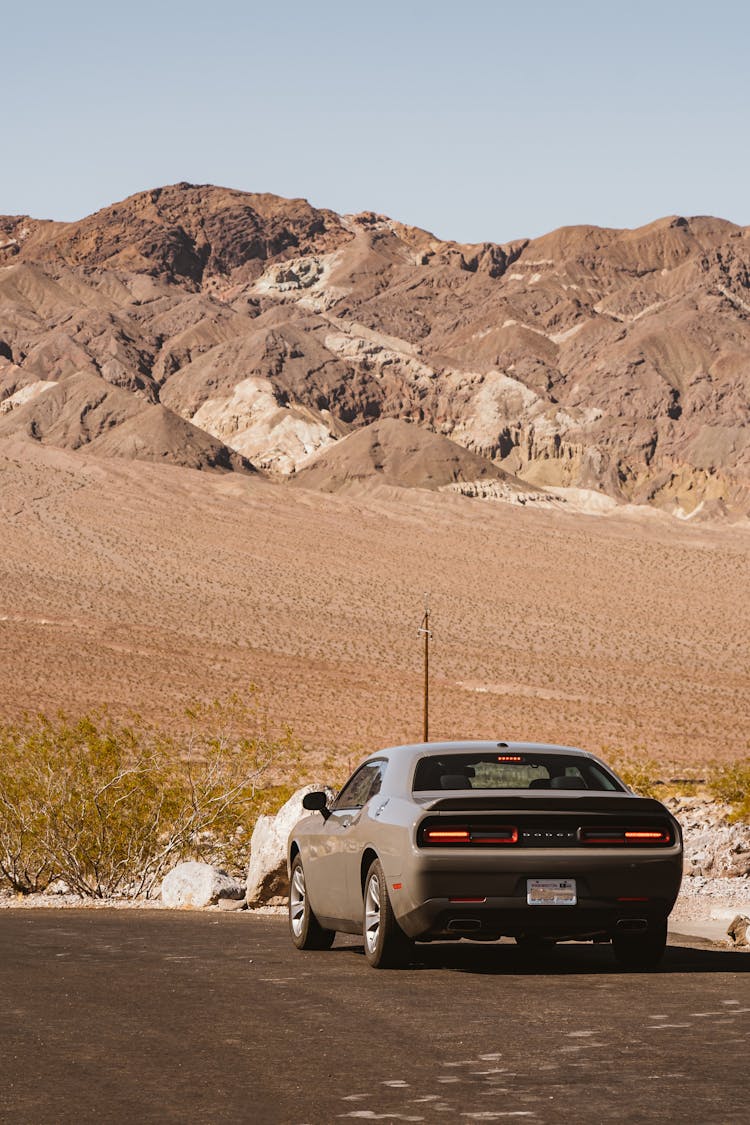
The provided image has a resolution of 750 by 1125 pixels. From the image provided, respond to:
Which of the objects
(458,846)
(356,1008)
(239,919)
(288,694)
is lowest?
(288,694)

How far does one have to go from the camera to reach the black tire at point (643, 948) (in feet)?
35.2

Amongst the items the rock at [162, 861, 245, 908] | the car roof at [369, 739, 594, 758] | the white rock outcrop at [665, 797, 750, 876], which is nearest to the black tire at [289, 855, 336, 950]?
the car roof at [369, 739, 594, 758]

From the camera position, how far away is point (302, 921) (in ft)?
40.7

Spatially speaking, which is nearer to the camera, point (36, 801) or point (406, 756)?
point (406, 756)

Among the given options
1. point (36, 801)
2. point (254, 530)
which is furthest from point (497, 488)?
point (36, 801)

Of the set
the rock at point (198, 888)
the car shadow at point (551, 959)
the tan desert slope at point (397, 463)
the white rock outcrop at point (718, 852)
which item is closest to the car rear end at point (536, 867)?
the car shadow at point (551, 959)

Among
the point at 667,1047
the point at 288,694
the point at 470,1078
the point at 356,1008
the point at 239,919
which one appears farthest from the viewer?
the point at 288,694

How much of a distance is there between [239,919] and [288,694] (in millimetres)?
55565

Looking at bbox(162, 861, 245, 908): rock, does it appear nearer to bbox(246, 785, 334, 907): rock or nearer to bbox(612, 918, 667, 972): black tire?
bbox(246, 785, 334, 907): rock

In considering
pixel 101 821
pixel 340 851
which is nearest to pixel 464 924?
pixel 340 851

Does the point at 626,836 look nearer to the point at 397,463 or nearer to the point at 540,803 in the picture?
the point at 540,803

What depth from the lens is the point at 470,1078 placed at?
7148 mm

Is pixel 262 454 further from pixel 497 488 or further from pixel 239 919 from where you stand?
pixel 239 919

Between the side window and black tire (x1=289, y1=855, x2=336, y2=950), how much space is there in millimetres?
724
